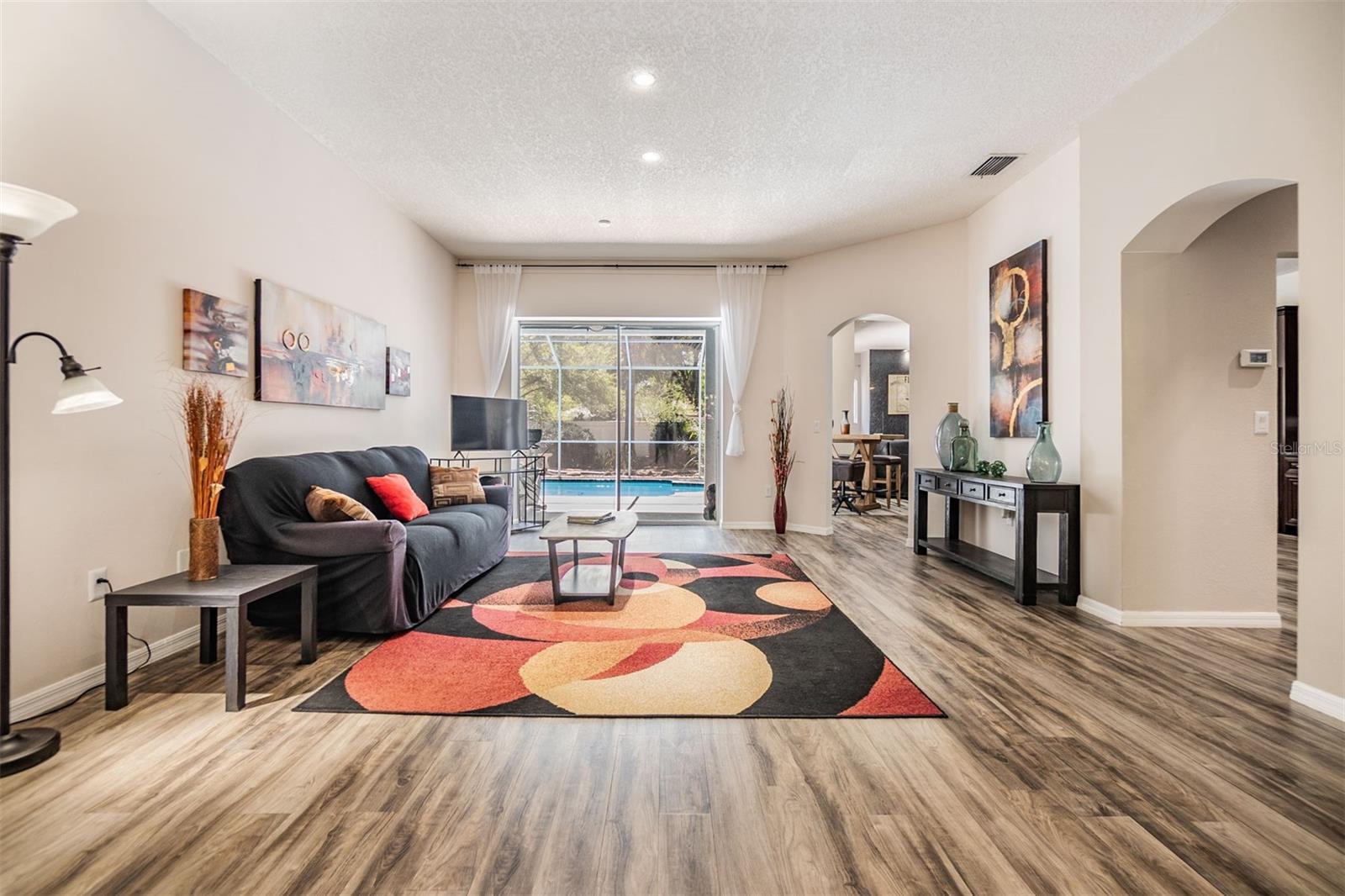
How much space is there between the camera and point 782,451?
654 centimetres

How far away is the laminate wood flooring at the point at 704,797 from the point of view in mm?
1427

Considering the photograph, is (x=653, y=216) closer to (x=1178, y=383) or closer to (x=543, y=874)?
(x=1178, y=383)

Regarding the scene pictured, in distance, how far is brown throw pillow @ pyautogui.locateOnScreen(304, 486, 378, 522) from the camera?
125 inches

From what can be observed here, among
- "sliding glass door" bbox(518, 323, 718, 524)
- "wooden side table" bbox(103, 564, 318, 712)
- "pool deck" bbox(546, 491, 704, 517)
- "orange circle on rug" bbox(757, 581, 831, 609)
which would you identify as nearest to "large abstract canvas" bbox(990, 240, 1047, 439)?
"orange circle on rug" bbox(757, 581, 831, 609)

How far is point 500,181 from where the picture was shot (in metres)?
4.58

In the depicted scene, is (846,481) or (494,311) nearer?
(494,311)

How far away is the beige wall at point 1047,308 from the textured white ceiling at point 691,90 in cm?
20

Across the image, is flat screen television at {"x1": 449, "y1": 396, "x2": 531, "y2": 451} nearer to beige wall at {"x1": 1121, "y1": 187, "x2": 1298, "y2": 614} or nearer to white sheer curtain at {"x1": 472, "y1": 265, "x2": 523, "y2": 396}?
white sheer curtain at {"x1": 472, "y1": 265, "x2": 523, "y2": 396}

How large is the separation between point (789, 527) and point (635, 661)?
13.7 feet

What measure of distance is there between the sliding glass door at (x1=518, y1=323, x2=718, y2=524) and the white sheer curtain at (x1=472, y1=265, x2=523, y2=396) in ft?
1.34

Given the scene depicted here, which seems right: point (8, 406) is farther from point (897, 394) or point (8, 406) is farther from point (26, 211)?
point (897, 394)

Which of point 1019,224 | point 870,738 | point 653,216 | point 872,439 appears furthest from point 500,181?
point 872,439

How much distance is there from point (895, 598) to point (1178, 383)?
1.96 m

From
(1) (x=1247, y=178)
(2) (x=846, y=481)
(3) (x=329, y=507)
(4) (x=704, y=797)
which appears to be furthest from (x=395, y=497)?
(2) (x=846, y=481)
